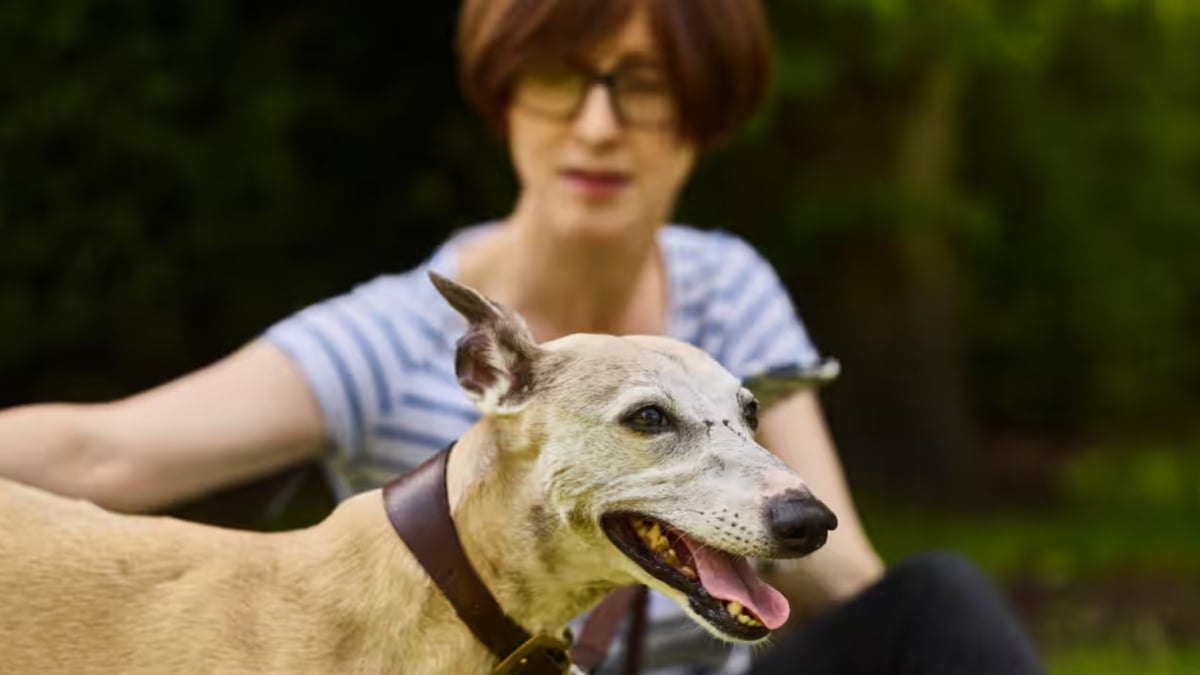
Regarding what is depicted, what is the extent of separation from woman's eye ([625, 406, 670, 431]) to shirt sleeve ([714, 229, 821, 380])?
1129 millimetres

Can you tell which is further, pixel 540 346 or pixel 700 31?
pixel 700 31

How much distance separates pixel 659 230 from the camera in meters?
3.51

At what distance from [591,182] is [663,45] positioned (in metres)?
A: 0.28

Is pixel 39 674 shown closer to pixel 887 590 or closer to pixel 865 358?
pixel 887 590

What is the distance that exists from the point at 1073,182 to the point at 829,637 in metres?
8.90

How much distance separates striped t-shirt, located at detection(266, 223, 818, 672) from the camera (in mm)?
2973

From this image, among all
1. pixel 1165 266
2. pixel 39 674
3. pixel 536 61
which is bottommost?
pixel 1165 266

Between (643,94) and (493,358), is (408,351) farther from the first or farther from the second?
(493,358)

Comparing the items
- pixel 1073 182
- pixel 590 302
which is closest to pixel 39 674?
A: pixel 590 302

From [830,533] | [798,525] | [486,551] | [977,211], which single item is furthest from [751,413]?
[977,211]

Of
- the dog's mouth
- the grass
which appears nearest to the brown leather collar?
the dog's mouth

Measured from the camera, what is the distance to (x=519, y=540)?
2.12 metres

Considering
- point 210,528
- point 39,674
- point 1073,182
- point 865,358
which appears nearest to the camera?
point 39,674

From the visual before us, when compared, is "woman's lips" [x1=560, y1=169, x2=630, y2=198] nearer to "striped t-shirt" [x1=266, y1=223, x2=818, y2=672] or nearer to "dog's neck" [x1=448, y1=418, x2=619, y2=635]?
"striped t-shirt" [x1=266, y1=223, x2=818, y2=672]
